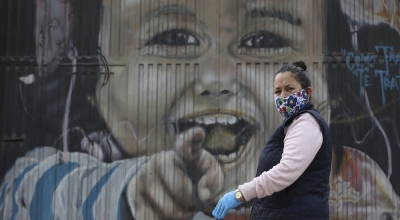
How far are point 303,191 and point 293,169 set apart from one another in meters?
0.18

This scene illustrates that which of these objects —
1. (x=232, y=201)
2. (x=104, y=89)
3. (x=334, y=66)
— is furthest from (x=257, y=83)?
(x=232, y=201)

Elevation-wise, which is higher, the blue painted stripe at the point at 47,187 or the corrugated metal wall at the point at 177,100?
the corrugated metal wall at the point at 177,100

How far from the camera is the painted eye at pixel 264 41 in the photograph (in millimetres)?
7242

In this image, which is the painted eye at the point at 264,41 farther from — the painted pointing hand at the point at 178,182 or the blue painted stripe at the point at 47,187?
the blue painted stripe at the point at 47,187

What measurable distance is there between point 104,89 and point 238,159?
6.00 feet

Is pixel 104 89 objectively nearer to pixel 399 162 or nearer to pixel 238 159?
pixel 238 159

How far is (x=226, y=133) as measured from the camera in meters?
7.11

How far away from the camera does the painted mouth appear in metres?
7.08

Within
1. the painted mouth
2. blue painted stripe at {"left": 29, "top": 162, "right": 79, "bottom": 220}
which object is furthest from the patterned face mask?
blue painted stripe at {"left": 29, "top": 162, "right": 79, "bottom": 220}

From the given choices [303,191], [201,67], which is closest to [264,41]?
[201,67]

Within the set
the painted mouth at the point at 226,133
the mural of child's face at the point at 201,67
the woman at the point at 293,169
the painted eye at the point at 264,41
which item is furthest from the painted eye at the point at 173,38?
the woman at the point at 293,169

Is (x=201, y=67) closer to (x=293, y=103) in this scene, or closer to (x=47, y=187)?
(x=47, y=187)

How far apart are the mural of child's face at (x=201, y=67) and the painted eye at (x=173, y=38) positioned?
12mm

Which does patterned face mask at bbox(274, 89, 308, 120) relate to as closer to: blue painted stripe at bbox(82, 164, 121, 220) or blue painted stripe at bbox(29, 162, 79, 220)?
blue painted stripe at bbox(82, 164, 121, 220)
